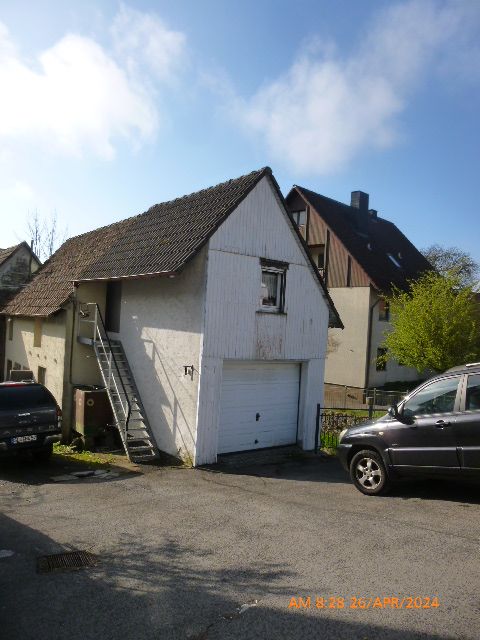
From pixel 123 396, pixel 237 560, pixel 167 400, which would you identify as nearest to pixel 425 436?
pixel 237 560

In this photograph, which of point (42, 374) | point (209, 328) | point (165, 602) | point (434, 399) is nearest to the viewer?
point (165, 602)

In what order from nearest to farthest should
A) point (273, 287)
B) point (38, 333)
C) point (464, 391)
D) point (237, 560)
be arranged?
point (237, 560)
point (464, 391)
point (273, 287)
point (38, 333)

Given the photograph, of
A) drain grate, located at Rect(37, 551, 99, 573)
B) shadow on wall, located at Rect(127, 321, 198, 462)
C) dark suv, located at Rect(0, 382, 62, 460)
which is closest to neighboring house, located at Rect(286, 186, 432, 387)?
shadow on wall, located at Rect(127, 321, 198, 462)

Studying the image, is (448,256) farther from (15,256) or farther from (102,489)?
(102,489)

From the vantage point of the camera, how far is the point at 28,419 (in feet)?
37.7

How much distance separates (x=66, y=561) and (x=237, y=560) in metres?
2.00

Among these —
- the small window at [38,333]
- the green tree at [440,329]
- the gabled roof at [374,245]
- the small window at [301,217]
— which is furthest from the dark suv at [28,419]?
the small window at [301,217]

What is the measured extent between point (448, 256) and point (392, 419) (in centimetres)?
4488

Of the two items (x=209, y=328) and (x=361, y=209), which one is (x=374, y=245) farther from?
(x=209, y=328)

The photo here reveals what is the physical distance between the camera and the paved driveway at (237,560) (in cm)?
451

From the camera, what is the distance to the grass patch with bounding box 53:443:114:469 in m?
11.9

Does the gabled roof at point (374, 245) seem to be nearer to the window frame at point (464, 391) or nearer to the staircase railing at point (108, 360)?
the staircase railing at point (108, 360)

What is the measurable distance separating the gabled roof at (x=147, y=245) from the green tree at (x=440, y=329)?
7.41 meters

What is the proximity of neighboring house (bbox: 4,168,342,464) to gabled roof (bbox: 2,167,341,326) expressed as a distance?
0.06 m
